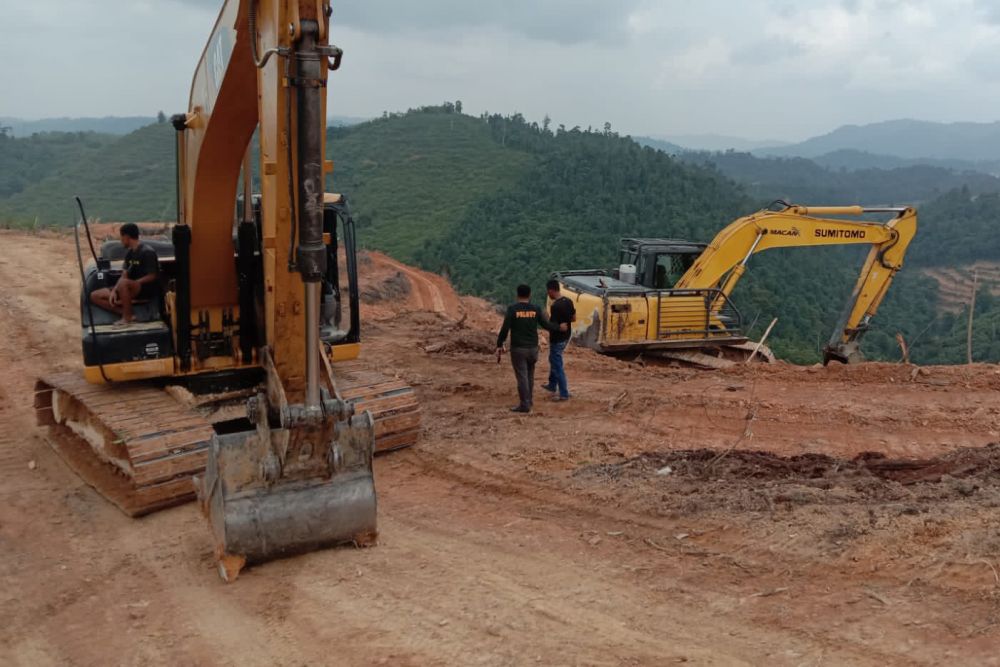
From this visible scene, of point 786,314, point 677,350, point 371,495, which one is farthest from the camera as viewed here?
point 786,314

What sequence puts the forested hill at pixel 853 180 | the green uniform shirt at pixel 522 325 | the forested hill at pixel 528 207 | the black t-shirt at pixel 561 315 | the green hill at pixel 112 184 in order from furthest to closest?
the forested hill at pixel 853 180 → the green hill at pixel 112 184 → the forested hill at pixel 528 207 → the black t-shirt at pixel 561 315 → the green uniform shirt at pixel 522 325

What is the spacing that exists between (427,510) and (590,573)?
162cm

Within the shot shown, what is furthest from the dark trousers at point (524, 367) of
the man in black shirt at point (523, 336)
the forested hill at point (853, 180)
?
the forested hill at point (853, 180)

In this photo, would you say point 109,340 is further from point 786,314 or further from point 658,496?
point 786,314

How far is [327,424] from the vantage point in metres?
4.92

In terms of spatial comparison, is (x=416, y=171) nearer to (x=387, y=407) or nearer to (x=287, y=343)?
(x=387, y=407)

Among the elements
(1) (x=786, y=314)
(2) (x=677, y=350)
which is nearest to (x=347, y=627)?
(2) (x=677, y=350)

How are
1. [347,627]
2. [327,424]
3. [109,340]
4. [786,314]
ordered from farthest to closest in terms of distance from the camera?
[786,314] < [109,340] < [327,424] < [347,627]

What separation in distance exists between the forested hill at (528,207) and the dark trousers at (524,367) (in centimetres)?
1354

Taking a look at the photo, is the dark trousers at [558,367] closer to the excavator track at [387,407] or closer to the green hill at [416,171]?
the excavator track at [387,407]

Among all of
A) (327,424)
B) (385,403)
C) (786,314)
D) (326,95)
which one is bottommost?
(786,314)

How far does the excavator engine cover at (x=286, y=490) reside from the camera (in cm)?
495

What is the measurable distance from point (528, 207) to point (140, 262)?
1498 inches

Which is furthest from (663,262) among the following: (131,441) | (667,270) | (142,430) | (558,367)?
(131,441)
